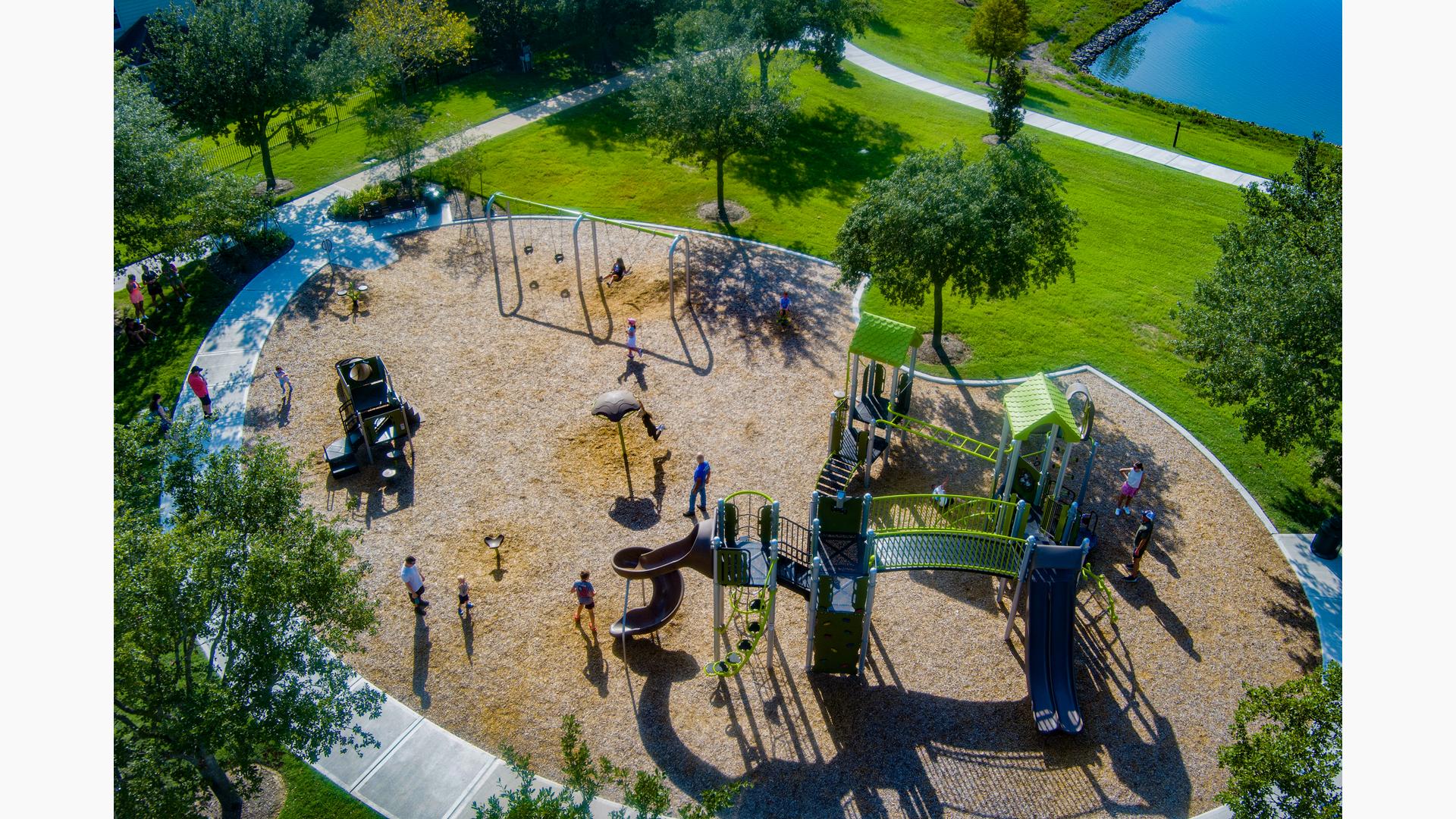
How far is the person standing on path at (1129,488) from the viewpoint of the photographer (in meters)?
20.2

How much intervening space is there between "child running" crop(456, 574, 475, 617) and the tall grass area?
1473 centimetres

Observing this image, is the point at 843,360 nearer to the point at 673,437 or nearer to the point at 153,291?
the point at 673,437

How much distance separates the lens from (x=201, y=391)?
2280 cm

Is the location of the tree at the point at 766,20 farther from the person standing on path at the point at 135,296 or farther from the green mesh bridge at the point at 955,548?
the green mesh bridge at the point at 955,548

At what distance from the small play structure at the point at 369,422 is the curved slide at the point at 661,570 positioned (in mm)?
7208

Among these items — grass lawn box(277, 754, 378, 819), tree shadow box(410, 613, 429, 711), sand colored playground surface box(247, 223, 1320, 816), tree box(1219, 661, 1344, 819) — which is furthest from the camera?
tree shadow box(410, 613, 429, 711)

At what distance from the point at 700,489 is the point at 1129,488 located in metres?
9.81

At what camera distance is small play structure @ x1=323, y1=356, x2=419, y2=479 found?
69.9ft

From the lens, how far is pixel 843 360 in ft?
83.5

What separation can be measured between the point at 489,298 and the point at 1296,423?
21.7m

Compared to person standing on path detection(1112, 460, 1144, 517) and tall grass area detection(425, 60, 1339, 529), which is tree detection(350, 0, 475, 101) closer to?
tall grass area detection(425, 60, 1339, 529)

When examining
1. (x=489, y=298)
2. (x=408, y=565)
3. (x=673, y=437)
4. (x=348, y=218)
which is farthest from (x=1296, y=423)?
(x=348, y=218)

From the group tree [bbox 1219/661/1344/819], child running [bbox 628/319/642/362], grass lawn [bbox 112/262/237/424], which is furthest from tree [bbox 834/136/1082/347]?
grass lawn [bbox 112/262/237/424]

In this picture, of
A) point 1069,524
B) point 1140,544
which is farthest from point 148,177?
point 1140,544
